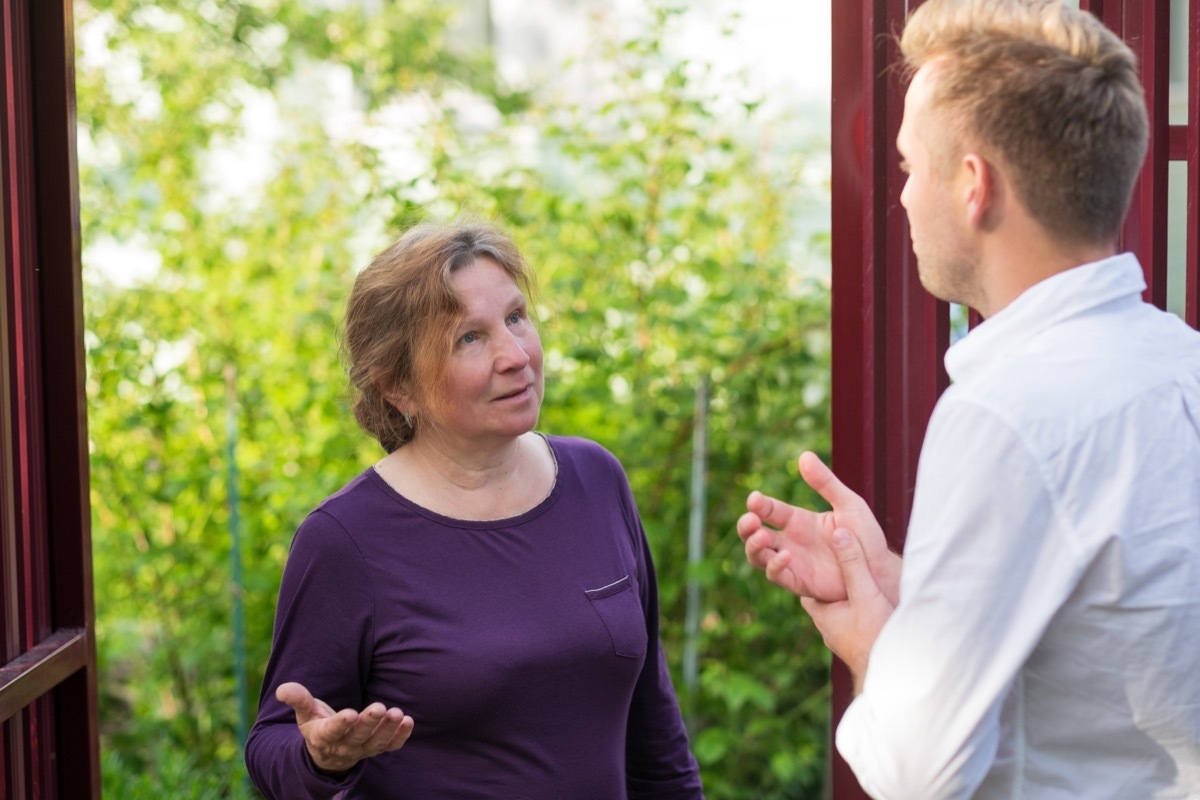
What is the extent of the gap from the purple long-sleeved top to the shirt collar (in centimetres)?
92

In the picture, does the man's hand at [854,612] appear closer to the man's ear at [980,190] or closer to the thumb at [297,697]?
the man's ear at [980,190]

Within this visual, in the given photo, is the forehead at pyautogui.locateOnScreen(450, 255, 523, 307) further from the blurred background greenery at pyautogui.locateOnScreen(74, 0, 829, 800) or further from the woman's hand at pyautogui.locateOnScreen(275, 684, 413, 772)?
the blurred background greenery at pyautogui.locateOnScreen(74, 0, 829, 800)

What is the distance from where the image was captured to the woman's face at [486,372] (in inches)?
81.5

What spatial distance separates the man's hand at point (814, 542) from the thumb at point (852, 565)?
0.10 ft

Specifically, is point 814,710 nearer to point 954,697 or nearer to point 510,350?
point 510,350

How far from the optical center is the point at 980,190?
129 centimetres

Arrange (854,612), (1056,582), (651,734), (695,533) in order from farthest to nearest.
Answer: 1. (695,533)
2. (651,734)
3. (854,612)
4. (1056,582)

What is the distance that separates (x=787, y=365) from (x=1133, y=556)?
120 inches

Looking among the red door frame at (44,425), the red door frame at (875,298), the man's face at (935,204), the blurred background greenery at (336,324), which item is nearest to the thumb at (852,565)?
the man's face at (935,204)

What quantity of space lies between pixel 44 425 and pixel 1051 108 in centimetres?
189

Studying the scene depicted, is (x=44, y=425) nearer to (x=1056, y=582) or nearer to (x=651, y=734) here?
(x=651, y=734)

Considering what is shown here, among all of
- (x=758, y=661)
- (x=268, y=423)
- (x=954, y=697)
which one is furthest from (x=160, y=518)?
(x=954, y=697)

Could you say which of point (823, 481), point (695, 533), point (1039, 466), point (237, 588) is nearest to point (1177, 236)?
point (823, 481)

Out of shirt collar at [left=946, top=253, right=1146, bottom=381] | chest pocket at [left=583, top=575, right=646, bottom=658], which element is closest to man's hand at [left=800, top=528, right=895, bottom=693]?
shirt collar at [left=946, top=253, right=1146, bottom=381]
